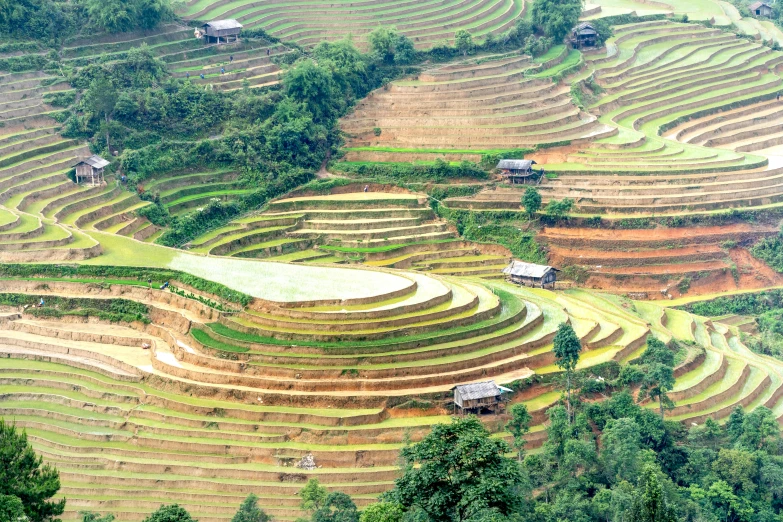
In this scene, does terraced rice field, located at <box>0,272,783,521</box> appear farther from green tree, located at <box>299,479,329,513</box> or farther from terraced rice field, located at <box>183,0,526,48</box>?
terraced rice field, located at <box>183,0,526,48</box>

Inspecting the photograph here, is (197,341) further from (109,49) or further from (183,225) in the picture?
(109,49)

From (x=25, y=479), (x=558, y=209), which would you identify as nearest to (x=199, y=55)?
(x=558, y=209)

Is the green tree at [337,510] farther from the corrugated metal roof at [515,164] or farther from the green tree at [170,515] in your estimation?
the corrugated metal roof at [515,164]

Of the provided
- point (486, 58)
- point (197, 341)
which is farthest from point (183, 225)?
point (486, 58)

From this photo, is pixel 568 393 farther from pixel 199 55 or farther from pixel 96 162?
pixel 199 55

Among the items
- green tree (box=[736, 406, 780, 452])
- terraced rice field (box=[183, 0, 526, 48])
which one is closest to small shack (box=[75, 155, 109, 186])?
terraced rice field (box=[183, 0, 526, 48])

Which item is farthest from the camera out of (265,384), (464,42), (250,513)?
(464,42)
